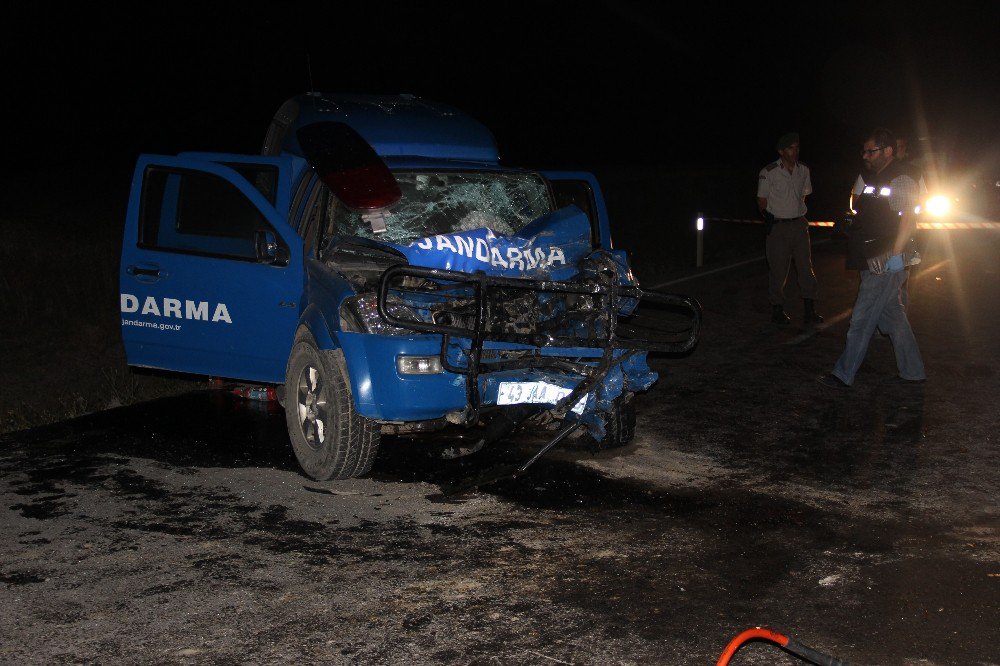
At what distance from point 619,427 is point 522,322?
42.6 inches

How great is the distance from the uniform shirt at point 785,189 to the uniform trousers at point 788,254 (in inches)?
4.9

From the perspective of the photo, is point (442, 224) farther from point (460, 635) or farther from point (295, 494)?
point (460, 635)

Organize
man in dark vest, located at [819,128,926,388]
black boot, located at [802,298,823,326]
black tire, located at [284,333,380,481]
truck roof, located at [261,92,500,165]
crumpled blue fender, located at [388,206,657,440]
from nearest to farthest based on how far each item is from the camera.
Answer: black tire, located at [284,333,380,481]
crumpled blue fender, located at [388,206,657,440]
truck roof, located at [261,92,500,165]
man in dark vest, located at [819,128,926,388]
black boot, located at [802,298,823,326]

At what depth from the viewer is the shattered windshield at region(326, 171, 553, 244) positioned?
A: 23.4ft

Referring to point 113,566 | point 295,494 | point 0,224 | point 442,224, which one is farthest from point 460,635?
point 0,224

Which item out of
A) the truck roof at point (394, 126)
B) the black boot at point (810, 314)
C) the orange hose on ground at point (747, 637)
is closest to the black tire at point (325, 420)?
the truck roof at point (394, 126)

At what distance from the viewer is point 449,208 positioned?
746 cm

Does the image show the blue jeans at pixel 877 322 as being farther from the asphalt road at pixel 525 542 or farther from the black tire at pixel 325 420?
the black tire at pixel 325 420

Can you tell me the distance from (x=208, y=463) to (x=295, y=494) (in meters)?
0.94

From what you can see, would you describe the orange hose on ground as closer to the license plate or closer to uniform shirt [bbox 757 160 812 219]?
the license plate

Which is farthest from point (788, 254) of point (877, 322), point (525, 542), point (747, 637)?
point (747, 637)

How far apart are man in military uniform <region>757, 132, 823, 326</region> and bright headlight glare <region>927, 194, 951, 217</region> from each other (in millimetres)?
14583

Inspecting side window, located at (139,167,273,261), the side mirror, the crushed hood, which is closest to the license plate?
the crushed hood

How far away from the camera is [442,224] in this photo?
7375 millimetres
